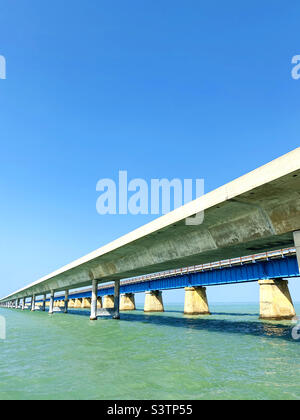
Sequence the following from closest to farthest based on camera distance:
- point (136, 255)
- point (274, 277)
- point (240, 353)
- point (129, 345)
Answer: point (240, 353) → point (129, 345) → point (136, 255) → point (274, 277)

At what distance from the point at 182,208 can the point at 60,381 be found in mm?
10385

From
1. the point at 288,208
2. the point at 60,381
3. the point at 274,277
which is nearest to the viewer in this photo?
the point at 60,381

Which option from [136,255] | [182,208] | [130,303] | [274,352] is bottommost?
[130,303]

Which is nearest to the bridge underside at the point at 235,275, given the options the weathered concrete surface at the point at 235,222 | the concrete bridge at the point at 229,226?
the concrete bridge at the point at 229,226

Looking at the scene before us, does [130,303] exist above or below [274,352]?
below

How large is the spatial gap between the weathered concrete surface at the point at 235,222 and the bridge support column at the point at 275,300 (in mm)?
22260

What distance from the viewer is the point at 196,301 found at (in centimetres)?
5472

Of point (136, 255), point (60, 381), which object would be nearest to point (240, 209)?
point (60, 381)

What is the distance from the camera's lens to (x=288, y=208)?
13.3 meters

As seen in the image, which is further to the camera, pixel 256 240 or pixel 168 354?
pixel 256 240

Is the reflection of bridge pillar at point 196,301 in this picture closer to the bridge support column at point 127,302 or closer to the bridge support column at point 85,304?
the bridge support column at point 127,302

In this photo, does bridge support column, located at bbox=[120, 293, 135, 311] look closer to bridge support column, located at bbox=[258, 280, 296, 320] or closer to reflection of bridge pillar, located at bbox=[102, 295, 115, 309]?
reflection of bridge pillar, located at bbox=[102, 295, 115, 309]

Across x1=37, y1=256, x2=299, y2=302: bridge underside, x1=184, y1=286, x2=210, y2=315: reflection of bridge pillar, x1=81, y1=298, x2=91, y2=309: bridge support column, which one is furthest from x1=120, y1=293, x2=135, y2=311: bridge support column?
x1=81, y1=298, x2=91, y2=309: bridge support column
